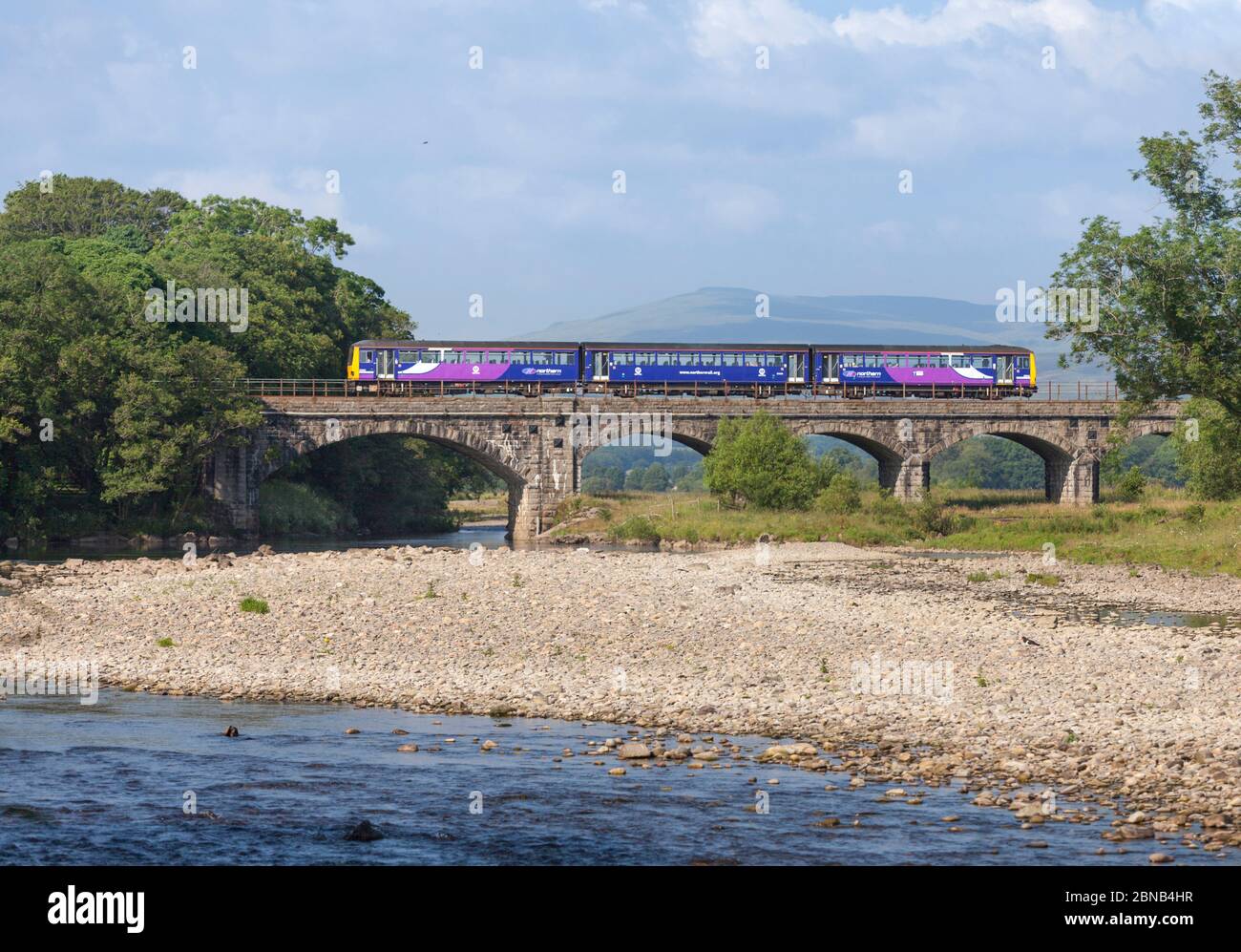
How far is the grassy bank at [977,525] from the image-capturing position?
4747 centimetres

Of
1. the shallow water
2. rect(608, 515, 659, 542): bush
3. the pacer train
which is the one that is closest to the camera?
the shallow water

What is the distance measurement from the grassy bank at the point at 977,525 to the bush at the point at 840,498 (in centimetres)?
48

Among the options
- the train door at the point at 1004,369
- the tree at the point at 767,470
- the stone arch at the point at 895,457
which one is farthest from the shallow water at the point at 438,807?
the train door at the point at 1004,369

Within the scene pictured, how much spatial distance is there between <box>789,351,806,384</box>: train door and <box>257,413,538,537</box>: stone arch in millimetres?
18202

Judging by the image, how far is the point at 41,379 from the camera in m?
61.2

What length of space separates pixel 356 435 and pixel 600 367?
16.6 meters

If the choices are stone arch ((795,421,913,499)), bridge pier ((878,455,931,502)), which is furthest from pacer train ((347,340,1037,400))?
bridge pier ((878,455,931,502))

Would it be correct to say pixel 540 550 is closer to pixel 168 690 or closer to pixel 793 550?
pixel 793 550

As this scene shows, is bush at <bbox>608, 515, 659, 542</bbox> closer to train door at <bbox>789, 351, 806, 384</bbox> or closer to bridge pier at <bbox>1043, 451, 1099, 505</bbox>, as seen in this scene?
train door at <bbox>789, 351, 806, 384</bbox>

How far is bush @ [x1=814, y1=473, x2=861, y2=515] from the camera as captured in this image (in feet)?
214

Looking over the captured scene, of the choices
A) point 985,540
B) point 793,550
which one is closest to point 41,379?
point 793,550

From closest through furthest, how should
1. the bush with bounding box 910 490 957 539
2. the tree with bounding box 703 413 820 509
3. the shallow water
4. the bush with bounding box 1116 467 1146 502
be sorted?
1. the shallow water
2. the bush with bounding box 910 490 957 539
3. the tree with bounding box 703 413 820 509
4. the bush with bounding box 1116 467 1146 502

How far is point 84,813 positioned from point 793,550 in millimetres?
41182
